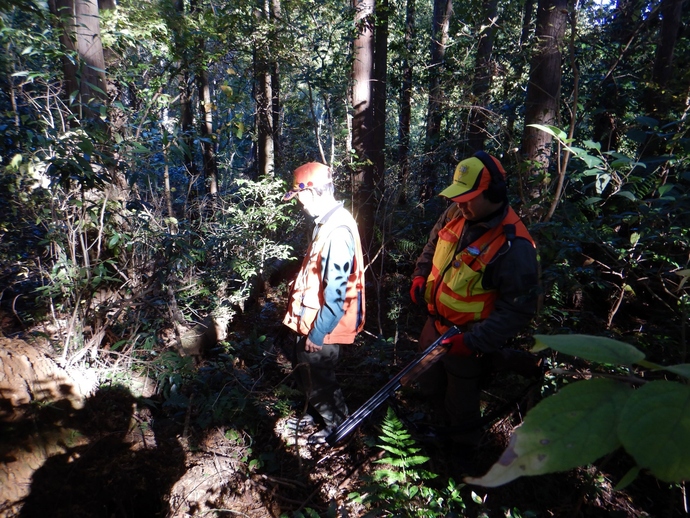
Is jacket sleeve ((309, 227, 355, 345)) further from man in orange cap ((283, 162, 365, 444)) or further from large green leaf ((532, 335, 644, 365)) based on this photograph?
large green leaf ((532, 335, 644, 365))

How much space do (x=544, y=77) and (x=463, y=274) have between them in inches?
122

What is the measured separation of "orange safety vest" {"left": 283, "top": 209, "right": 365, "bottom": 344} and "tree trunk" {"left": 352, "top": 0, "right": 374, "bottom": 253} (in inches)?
114

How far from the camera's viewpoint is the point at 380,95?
8.24 meters

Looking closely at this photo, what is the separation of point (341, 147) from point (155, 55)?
12.4 ft

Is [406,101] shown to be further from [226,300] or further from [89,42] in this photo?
[89,42]

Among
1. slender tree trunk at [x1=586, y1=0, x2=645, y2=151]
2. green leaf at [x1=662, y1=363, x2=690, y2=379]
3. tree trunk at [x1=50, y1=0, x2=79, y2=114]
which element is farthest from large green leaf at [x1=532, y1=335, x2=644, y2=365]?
slender tree trunk at [x1=586, y1=0, x2=645, y2=151]

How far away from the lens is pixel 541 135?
4.34 meters

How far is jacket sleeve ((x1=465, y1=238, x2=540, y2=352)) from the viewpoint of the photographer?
2.53 m

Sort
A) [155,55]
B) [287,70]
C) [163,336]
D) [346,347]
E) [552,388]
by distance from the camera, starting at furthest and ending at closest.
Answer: [287,70] → [155,55] → [346,347] → [163,336] → [552,388]

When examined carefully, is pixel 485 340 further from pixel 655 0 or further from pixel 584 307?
pixel 655 0

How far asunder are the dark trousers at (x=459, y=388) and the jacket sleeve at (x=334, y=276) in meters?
0.83

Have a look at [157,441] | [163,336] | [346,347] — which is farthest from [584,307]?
[163,336]

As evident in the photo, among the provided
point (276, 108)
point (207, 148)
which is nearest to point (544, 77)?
point (276, 108)

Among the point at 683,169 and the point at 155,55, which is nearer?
the point at 683,169
